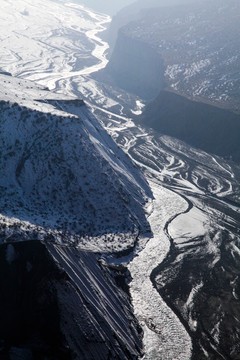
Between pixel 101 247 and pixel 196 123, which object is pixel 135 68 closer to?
pixel 196 123

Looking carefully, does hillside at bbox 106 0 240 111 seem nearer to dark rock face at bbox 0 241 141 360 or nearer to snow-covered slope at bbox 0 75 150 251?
snow-covered slope at bbox 0 75 150 251

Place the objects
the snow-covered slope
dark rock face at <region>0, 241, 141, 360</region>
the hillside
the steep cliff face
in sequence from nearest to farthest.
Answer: dark rock face at <region>0, 241, 141, 360</region>
the snow-covered slope
the hillside
the steep cliff face

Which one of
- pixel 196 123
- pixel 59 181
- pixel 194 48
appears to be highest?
pixel 194 48

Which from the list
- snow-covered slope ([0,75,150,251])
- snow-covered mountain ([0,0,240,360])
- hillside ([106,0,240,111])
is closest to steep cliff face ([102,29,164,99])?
hillside ([106,0,240,111])

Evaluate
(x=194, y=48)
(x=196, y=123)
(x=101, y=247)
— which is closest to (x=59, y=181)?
(x=101, y=247)

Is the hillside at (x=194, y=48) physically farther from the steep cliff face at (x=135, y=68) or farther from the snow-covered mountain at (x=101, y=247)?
the snow-covered mountain at (x=101, y=247)

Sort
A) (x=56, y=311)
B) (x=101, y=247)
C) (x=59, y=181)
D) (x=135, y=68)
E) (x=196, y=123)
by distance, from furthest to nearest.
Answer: (x=135, y=68) → (x=196, y=123) → (x=59, y=181) → (x=101, y=247) → (x=56, y=311)

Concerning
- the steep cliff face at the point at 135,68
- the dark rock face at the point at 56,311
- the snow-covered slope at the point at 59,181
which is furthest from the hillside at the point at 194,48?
the dark rock face at the point at 56,311
